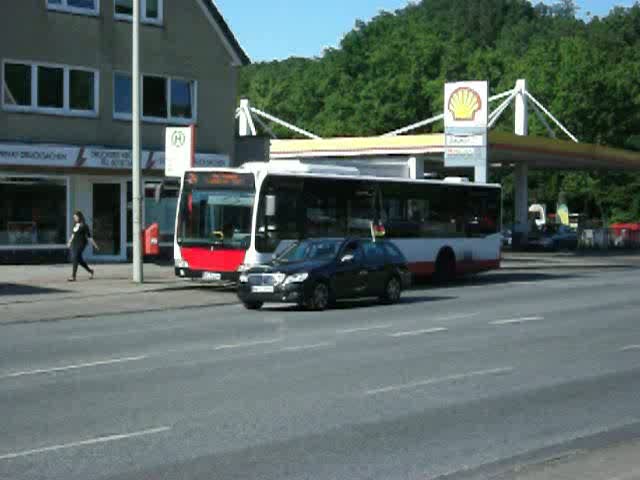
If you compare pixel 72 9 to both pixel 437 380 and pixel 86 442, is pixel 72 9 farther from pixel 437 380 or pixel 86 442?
pixel 86 442

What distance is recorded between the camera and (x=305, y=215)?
26734mm

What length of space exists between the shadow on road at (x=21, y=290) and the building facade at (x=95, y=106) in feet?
18.9

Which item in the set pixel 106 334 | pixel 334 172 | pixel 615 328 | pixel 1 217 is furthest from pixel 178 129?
pixel 615 328

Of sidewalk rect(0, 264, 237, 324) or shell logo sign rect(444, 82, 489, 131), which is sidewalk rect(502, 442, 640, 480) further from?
shell logo sign rect(444, 82, 489, 131)

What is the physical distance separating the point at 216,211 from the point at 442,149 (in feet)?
64.7

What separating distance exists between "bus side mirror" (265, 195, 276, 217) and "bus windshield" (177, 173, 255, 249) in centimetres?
34

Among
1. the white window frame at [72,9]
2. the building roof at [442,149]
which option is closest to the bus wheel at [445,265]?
the white window frame at [72,9]

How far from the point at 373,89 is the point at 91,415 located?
76.9m

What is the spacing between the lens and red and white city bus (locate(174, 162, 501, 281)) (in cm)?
2562

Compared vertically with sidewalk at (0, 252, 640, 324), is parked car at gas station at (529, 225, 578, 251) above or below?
above

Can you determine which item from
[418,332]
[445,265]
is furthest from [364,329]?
[445,265]

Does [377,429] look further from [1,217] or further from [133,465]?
[1,217]

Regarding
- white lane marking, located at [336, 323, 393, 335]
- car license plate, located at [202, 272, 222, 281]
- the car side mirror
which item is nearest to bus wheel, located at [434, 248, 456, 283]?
car license plate, located at [202, 272, 222, 281]

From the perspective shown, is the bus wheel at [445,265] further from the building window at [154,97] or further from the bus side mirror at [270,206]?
the building window at [154,97]
